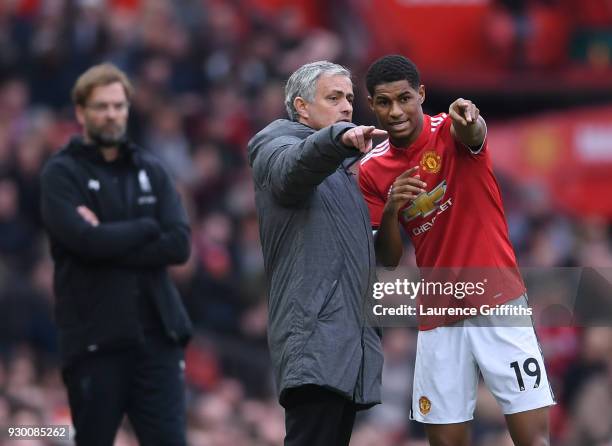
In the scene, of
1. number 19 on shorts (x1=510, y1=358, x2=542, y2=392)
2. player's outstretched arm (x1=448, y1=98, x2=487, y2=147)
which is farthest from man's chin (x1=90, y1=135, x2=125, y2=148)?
number 19 on shorts (x1=510, y1=358, x2=542, y2=392)

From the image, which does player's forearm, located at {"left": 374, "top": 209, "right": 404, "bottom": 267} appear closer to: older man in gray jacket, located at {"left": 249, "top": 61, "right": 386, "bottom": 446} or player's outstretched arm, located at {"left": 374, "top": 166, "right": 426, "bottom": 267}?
player's outstretched arm, located at {"left": 374, "top": 166, "right": 426, "bottom": 267}

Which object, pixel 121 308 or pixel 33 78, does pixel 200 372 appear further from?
pixel 121 308

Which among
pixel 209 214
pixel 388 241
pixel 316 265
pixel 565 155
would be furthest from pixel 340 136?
pixel 565 155

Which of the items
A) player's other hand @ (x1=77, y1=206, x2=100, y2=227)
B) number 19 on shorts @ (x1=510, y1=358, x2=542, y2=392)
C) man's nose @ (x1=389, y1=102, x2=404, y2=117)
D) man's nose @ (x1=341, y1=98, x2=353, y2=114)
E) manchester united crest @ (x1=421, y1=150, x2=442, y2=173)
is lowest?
number 19 on shorts @ (x1=510, y1=358, x2=542, y2=392)

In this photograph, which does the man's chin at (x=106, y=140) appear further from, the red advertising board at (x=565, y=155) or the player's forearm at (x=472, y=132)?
the red advertising board at (x=565, y=155)

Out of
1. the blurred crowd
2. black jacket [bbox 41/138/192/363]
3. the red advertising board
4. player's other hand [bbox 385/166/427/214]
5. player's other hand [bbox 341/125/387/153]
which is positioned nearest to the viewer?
player's other hand [bbox 341/125/387/153]

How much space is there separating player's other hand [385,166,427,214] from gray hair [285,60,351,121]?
1.44 ft

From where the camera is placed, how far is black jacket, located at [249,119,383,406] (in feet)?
17.0

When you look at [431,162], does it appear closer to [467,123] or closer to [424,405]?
[467,123]

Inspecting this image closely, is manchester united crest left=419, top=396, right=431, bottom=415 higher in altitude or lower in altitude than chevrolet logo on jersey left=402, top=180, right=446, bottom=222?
lower

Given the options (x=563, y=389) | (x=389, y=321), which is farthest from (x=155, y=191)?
(x=563, y=389)

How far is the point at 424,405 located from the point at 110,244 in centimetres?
159

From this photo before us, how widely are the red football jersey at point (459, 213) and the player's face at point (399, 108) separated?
84 millimetres

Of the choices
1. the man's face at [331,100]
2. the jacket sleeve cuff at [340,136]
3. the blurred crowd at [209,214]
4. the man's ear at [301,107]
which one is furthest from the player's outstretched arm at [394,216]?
the blurred crowd at [209,214]
